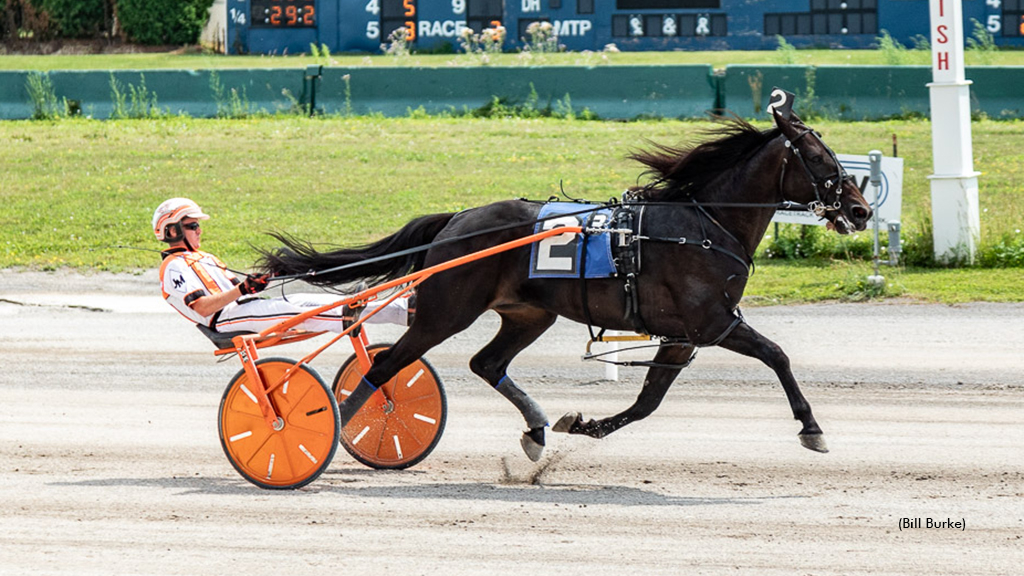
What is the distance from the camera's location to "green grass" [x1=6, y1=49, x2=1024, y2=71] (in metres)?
25.0

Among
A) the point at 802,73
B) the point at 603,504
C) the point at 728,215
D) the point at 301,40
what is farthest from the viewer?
the point at 301,40

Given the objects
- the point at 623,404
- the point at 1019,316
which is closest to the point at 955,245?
the point at 1019,316

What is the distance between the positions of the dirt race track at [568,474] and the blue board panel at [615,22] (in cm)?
1754

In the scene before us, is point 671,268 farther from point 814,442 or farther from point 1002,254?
point 1002,254

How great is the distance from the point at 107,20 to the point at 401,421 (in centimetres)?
3218

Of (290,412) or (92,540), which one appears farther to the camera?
(290,412)

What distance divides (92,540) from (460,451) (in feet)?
7.39

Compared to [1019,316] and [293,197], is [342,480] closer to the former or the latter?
[1019,316]

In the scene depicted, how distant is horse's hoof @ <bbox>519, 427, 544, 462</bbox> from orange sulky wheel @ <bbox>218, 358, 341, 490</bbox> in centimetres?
104

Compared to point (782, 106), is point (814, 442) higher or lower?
lower

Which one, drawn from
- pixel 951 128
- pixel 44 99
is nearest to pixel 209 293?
pixel 951 128

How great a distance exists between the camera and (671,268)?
20.8ft

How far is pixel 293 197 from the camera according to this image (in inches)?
635
